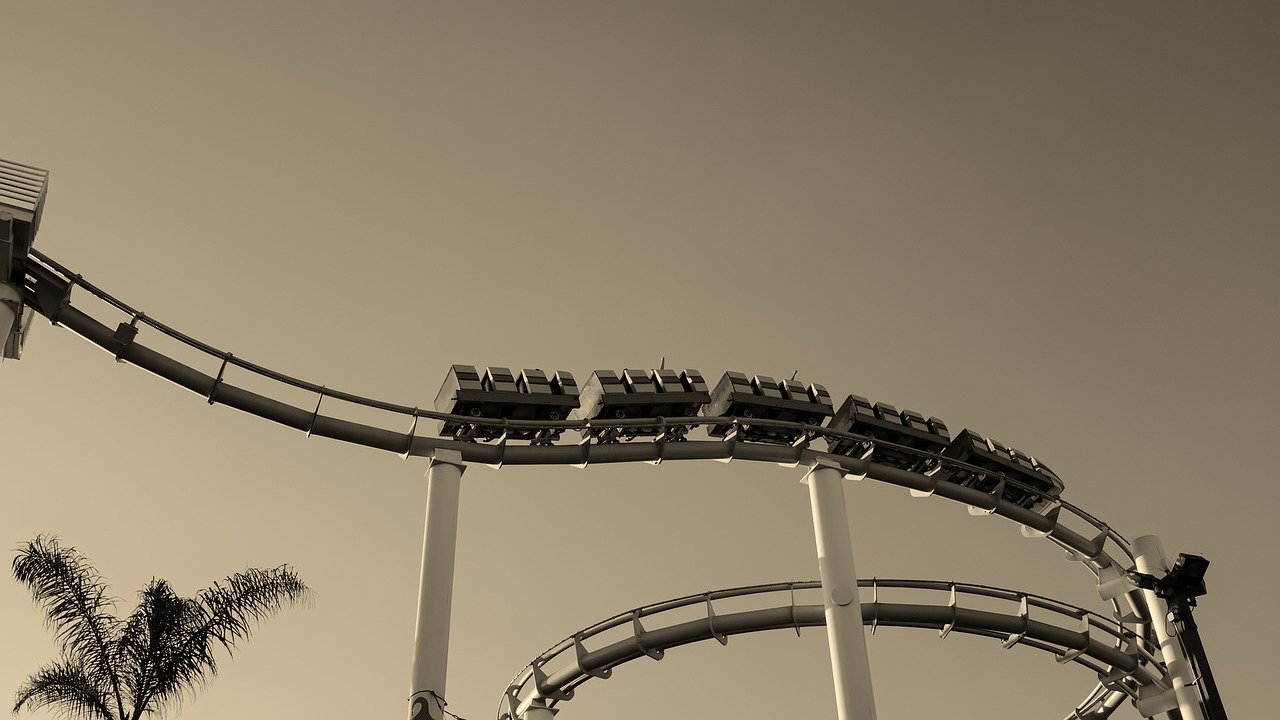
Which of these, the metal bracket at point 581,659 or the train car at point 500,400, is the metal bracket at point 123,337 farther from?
the metal bracket at point 581,659

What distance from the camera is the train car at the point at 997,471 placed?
73.1 feet

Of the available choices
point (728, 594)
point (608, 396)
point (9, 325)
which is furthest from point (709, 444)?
point (9, 325)

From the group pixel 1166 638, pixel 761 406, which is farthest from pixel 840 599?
pixel 1166 638

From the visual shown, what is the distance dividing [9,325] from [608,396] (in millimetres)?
8947

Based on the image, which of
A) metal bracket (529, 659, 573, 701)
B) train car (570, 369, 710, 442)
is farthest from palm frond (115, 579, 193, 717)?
metal bracket (529, 659, 573, 701)

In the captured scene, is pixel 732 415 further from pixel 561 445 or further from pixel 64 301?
pixel 64 301

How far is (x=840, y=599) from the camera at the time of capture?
61.2 ft

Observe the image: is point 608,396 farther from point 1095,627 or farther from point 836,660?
point 1095,627

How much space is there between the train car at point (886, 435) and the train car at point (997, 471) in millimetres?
363

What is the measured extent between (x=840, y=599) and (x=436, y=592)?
6.58m

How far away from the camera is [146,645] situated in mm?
14312

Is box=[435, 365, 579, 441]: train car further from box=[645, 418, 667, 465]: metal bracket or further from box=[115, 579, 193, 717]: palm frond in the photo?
box=[115, 579, 193, 717]: palm frond

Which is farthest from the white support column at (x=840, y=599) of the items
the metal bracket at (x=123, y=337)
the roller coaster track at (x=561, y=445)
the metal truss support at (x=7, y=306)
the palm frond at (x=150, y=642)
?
the metal truss support at (x=7, y=306)

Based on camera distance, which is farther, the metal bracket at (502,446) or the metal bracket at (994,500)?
the metal bracket at (994,500)
